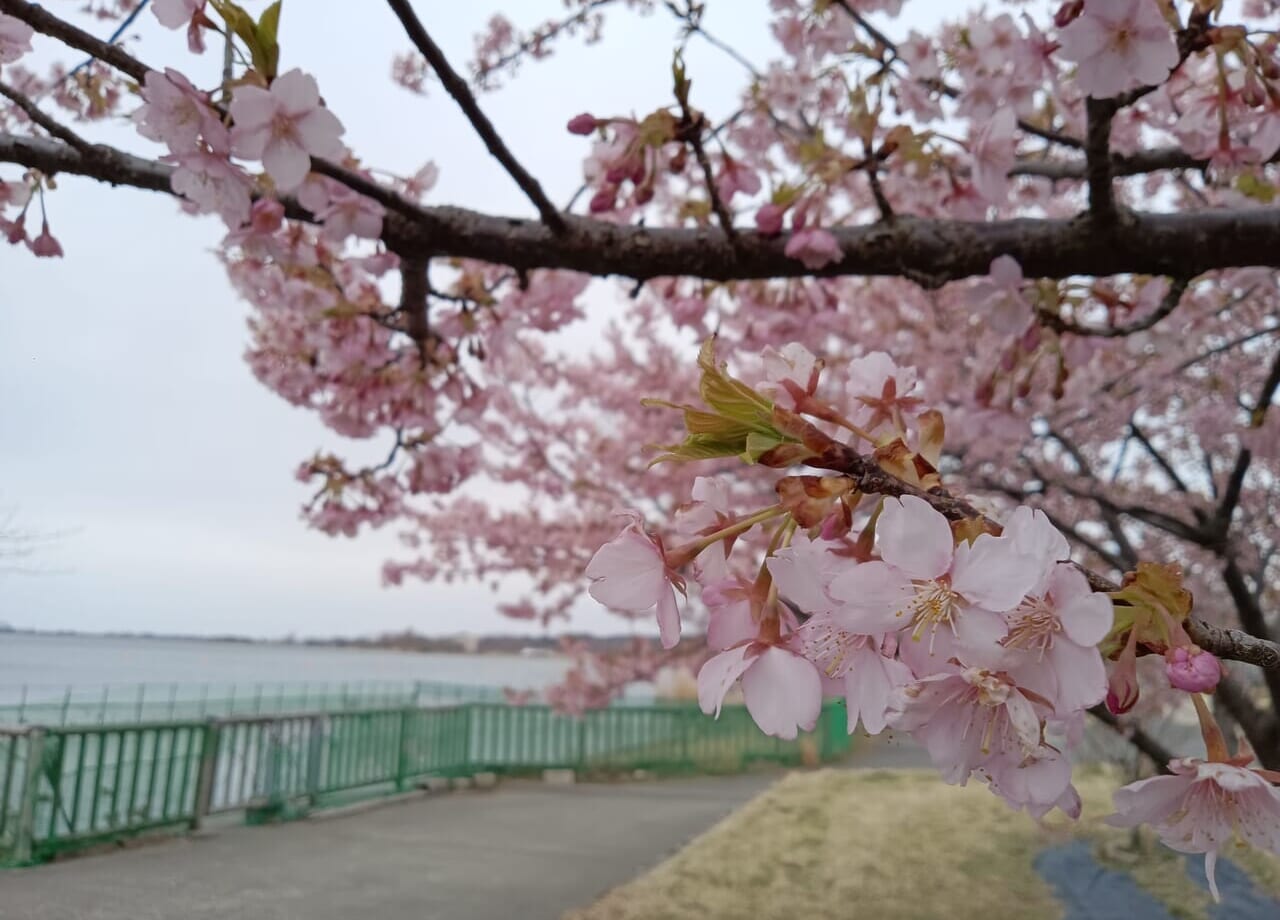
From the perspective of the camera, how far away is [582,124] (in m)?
1.30

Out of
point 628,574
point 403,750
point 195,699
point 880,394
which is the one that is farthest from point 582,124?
point 403,750

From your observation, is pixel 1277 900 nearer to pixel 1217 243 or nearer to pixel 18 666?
pixel 1217 243

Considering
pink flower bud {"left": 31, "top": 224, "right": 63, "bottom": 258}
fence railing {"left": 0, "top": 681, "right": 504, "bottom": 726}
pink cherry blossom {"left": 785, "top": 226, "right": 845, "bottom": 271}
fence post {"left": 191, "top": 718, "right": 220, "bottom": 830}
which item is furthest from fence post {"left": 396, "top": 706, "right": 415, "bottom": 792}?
pink cherry blossom {"left": 785, "top": 226, "right": 845, "bottom": 271}

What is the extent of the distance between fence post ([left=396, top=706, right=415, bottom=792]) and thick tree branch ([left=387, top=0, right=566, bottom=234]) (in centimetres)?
521

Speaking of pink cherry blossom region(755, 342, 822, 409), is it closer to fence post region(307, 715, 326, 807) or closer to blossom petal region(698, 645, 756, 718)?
blossom petal region(698, 645, 756, 718)

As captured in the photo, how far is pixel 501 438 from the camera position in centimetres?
576

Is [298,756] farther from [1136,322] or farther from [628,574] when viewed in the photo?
[628,574]

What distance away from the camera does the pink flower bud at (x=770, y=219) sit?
137cm

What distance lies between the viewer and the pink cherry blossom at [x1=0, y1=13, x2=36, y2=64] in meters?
1.02

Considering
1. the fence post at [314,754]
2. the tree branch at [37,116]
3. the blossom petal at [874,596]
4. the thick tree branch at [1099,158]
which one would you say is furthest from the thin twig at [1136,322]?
the fence post at [314,754]

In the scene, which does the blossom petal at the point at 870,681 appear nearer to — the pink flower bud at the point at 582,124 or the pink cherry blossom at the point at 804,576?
the pink cherry blossom at the point at 804,576

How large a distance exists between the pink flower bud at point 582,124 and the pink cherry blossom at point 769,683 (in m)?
0.99

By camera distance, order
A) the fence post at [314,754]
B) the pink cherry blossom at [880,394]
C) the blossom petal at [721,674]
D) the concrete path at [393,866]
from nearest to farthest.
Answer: the blossom petal at [721,674] < the pink cherry blossom at [880,394] < the concrete path at [393,866] < the fence post at [314,754]

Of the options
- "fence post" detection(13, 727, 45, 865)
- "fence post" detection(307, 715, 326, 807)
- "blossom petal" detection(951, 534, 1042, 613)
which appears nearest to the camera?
"blossom petal" detection(951, 534, 1042, 613)
